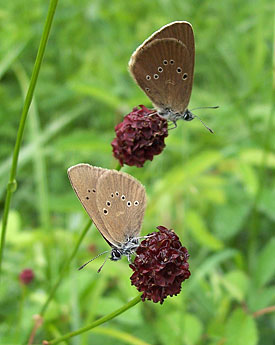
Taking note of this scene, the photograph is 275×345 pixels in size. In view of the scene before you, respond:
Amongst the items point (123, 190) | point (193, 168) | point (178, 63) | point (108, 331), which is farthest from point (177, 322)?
point (178, 63)

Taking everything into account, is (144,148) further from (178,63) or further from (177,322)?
(177,322)

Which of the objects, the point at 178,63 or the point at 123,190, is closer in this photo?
the point at 123,190

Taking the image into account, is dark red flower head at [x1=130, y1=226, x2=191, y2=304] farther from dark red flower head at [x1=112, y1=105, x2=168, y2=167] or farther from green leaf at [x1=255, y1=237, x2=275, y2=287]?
green leaf at [x1=255, y1=237, x2=275, y2=287]

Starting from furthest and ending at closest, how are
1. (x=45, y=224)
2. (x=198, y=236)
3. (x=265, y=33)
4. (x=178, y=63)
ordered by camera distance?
1. (x=265, y=33)
2. (x=45, y=224)
3. (x=198, y=236)
4. (x=178, y=63)

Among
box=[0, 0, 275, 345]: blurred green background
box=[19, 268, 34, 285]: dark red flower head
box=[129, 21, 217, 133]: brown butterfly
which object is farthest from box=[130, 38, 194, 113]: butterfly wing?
box=[19, 268, 34, 285]: dark red flower head

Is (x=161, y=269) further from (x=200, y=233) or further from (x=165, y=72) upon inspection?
(x=200, y=233)

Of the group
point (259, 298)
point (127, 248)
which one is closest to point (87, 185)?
point (127, 248)

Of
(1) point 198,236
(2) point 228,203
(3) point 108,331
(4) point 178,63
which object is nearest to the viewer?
(4) point 178,63

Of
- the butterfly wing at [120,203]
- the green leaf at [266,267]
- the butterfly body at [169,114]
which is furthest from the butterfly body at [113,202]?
the green leaf at [266,267]
